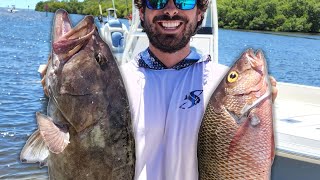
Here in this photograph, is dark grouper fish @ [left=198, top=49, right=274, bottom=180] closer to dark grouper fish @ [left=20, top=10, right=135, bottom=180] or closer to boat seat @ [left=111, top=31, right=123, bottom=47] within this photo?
dark grouper fish @ [left=20, top=10, right=135, bottom=180]

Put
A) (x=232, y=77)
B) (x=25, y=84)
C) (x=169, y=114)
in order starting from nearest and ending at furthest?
(x=232, y=77)
(x=169, y=114)
(x=25, y=84)

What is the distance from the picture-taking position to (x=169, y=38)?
2.84 m

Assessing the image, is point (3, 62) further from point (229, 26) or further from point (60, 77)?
point (229, 26)

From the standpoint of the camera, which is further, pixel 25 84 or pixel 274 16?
pixel 274 16

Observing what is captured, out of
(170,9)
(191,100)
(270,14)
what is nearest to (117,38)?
(170,9)

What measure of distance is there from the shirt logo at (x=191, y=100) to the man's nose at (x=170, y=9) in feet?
1.46

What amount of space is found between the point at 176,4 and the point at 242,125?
2.88 ft

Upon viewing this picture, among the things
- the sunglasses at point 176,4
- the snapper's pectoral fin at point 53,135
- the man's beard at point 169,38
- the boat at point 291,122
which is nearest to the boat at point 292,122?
the boat at point 291,122

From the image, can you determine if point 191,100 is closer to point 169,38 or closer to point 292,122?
point 169,38

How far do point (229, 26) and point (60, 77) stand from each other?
2904 inches

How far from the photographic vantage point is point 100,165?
7.43 feet

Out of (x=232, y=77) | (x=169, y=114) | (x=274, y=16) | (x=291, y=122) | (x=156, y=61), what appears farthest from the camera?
(x=274, y=16)

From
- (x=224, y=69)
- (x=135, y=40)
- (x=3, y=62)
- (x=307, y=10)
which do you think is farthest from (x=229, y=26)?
(x=224, y=69)

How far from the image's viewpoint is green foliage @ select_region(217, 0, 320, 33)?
68062 mm
